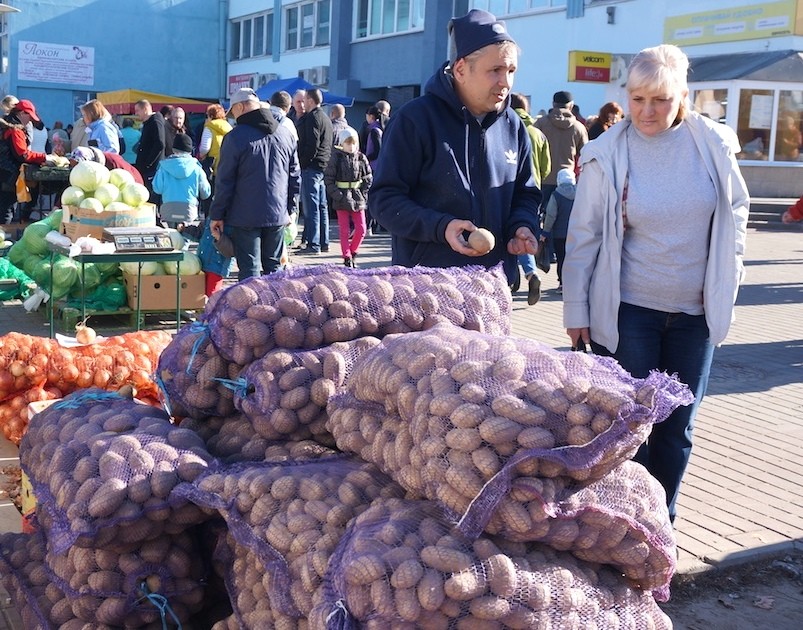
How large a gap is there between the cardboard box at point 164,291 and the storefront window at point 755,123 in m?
16.3

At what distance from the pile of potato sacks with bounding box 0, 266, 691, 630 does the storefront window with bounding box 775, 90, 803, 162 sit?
20591 mm

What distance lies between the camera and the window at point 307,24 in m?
35.8

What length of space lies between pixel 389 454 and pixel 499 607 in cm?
53

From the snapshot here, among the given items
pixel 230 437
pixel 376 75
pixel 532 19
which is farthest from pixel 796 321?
pixel 376 75

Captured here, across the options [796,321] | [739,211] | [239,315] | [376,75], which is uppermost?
[376,75]

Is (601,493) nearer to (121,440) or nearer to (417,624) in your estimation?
(417,624)

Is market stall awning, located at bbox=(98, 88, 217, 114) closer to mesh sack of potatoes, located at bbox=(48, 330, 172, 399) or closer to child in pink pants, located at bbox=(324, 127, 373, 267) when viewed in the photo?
child in pink pants, located at bbox=(324, 127, 373, 267)

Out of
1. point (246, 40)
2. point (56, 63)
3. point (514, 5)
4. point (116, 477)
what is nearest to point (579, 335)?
point (116, 477)

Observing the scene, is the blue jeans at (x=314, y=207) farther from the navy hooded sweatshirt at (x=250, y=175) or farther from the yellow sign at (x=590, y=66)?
the yellow sign at (x=590, y=66)

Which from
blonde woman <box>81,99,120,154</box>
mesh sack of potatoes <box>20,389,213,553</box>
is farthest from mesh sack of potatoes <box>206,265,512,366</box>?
blonde woman <box>81,99,120,154</box>

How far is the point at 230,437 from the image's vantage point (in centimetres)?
310

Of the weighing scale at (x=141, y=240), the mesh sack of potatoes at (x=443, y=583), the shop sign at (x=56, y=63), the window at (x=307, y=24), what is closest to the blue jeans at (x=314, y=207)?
the weighing scale at (x=141, y=240)

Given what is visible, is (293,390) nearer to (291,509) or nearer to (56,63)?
(291,509)

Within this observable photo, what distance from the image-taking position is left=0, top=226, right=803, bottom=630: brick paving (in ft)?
14.3
